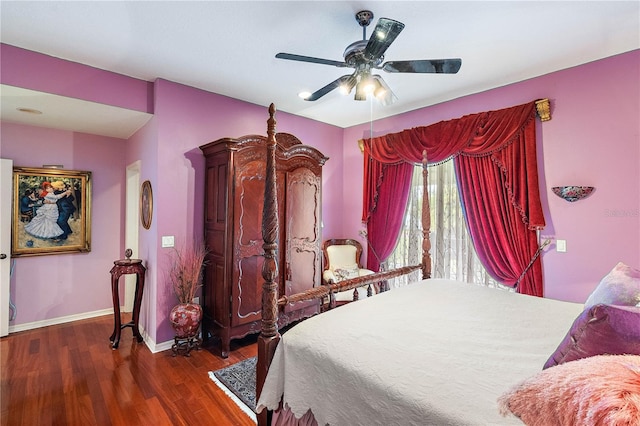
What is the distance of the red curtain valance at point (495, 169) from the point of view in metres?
2.88

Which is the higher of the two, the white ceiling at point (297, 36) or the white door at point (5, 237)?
the white ceiling at point (297, 36)

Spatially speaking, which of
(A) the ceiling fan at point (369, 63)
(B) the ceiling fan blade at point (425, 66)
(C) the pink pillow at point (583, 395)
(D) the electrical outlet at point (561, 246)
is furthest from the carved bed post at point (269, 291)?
(D) the electrical outlet at point (561, 246)

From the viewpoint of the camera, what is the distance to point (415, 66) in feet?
6.39

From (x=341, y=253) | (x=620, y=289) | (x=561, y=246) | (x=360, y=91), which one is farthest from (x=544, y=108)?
(x=341, y=253)

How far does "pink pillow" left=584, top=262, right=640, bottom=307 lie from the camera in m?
1.36

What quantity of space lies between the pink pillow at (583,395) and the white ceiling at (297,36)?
6.72 feet

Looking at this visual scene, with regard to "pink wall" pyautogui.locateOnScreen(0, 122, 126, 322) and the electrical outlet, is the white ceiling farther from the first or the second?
the electrical outlet

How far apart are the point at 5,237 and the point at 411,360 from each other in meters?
4.26

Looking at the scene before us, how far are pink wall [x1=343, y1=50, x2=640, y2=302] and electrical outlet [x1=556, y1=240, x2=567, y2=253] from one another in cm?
3

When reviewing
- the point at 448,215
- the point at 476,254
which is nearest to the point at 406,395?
the point at 476,254

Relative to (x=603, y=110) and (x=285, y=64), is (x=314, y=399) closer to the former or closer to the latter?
(x=285, y=64)

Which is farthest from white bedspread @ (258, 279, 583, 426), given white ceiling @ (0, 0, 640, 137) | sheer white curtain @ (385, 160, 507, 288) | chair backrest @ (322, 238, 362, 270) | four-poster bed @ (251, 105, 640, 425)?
chair backrest @ (322, 238, 362, 270)

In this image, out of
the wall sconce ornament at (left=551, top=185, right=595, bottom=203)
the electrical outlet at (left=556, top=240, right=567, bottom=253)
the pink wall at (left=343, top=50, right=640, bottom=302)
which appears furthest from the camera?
the electrical outlet at (left=556, top=240, right=567, bottom=253)

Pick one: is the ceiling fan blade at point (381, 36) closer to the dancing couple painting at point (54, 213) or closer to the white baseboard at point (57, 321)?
the dancing couple painting at point (54, 213)
